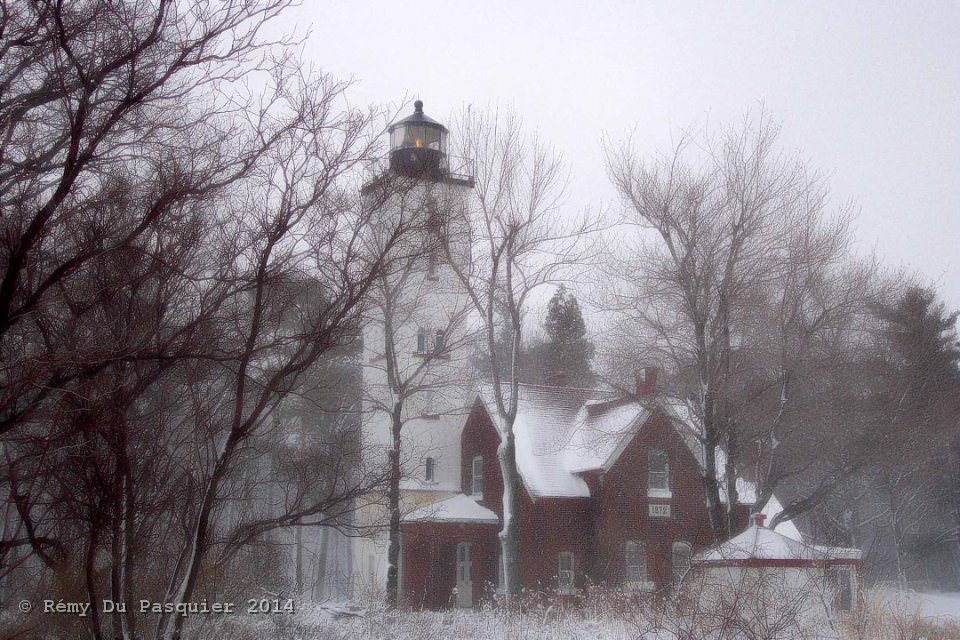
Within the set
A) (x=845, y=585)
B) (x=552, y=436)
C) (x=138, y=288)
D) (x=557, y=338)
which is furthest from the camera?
(x=557, y=338)

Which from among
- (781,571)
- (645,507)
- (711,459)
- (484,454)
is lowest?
(781,571)

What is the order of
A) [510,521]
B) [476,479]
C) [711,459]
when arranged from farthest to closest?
1. [476,479]
2. [510,521]
3. [711,459]

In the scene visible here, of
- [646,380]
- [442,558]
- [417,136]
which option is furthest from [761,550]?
[417,136]

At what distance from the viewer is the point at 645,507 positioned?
24.8 m

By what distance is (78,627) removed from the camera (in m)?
8.22

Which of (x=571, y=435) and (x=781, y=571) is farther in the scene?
(x=571, y=435)

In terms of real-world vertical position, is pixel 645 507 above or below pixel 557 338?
below

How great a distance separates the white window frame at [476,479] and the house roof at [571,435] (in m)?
2.06

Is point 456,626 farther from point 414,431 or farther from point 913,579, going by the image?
point 913,579

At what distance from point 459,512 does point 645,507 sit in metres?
5.29

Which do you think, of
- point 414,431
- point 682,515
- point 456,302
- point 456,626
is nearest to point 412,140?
point 456,302

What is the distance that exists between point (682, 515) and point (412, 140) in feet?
43.8

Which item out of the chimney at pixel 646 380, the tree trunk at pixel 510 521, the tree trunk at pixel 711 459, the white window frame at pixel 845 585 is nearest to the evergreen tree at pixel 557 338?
the chimney at pixel 646 380

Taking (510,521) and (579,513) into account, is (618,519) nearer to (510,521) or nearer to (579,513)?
(579,513)
